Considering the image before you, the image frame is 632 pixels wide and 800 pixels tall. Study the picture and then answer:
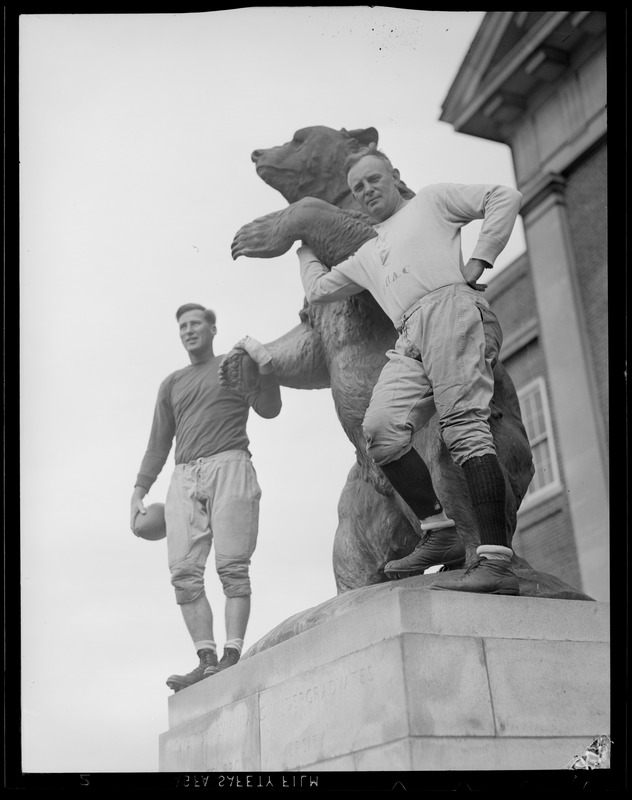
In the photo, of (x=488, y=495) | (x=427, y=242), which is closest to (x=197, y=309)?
(x=427, y=242)

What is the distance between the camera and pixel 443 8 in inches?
234

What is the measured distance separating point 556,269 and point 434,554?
953cm

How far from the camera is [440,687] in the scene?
4.69 m

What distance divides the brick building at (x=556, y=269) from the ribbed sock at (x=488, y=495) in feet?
23.6

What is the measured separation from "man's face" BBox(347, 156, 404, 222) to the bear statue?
32 cm

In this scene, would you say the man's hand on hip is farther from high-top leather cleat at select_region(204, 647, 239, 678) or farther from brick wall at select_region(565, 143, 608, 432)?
brick wall at select_region(565, 143, 608, 432)

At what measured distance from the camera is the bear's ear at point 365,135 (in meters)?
6.56

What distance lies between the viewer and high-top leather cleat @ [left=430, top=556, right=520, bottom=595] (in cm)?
499

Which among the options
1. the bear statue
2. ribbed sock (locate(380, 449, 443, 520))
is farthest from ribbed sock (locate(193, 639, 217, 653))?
ribbed sock (locate(380, 449, 443, 520))

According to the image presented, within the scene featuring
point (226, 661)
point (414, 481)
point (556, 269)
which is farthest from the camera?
point (556, 269)

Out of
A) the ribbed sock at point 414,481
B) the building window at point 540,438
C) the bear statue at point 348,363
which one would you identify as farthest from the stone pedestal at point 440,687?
the building window at point 540,438

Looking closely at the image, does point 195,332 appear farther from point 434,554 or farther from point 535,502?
point 535,502
